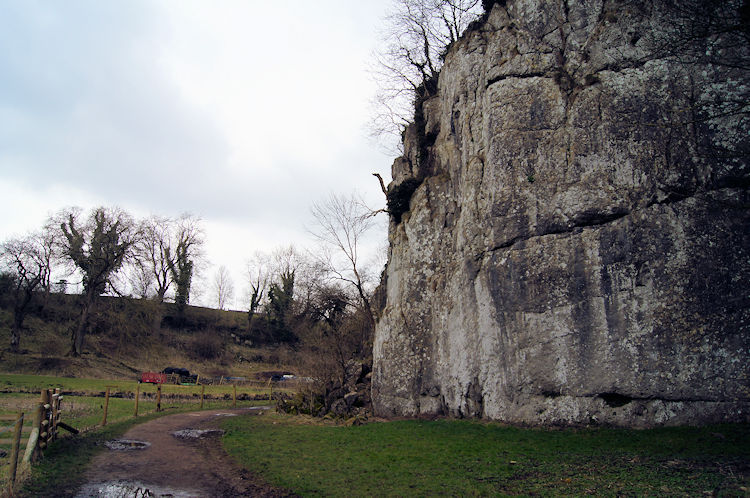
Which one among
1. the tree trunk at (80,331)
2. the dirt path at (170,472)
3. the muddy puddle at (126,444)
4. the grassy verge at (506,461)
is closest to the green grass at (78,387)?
the tree trunk at (80,331)

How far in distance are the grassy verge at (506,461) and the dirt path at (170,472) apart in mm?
523

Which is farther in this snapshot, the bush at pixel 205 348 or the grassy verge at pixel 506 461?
the bush at pixel 205 348

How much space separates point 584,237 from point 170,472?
41.9ft

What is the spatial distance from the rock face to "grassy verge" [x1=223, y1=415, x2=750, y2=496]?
1492 millimetres

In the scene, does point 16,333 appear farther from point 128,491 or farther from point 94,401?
point 128,491

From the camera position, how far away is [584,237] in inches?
607

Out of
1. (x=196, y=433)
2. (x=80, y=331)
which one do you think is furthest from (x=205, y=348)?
(x=196, y=433)

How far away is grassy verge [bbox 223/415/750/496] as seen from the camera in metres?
8.75

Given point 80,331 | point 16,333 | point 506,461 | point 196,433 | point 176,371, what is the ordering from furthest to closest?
point 176,371 < point 80,331 < point 16,333 < point 196,433 < point 506,461

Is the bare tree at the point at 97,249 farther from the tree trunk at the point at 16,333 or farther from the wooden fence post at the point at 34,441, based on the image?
the wooden fence post at the point at 34,441

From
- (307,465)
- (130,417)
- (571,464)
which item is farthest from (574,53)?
(130,417)

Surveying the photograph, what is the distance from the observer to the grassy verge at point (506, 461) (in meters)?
8.75

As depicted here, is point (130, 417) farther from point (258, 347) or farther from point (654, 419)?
point (258, 347)

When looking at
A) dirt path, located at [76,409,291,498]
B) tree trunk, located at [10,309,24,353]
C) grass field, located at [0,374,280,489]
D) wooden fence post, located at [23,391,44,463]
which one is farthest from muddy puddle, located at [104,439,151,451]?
tree trunk, located at [10,309,24,353]
